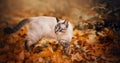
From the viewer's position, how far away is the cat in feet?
14.0

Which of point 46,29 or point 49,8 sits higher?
point 49,8

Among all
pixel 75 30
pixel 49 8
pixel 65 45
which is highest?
pixel 49 8

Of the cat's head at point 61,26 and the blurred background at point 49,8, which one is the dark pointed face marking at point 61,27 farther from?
the blurred background at point 49,8

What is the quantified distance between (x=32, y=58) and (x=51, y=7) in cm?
80

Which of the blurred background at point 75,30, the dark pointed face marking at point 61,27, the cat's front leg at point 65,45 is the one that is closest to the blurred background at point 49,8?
the blurred background at point 75,30

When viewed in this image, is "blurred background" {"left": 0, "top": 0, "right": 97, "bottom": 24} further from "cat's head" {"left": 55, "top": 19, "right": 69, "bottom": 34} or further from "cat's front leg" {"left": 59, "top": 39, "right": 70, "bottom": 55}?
"cat's front leg" {"left": 59, "top": 39, "right": 70, "bottom": 55}

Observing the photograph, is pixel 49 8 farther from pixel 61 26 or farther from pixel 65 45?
pixel 65 45

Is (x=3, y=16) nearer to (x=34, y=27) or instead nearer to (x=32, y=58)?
(x=34, y=27)

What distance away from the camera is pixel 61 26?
4.34 m

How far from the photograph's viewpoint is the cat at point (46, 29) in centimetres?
428

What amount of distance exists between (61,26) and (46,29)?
216mm

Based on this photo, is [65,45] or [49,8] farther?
[49,8]

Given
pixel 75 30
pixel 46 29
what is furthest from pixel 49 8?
pixel 75 30

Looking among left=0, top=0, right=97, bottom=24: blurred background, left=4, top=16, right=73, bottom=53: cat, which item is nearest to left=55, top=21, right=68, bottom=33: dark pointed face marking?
left=4, top=16, right=73, bottom=53: cat
